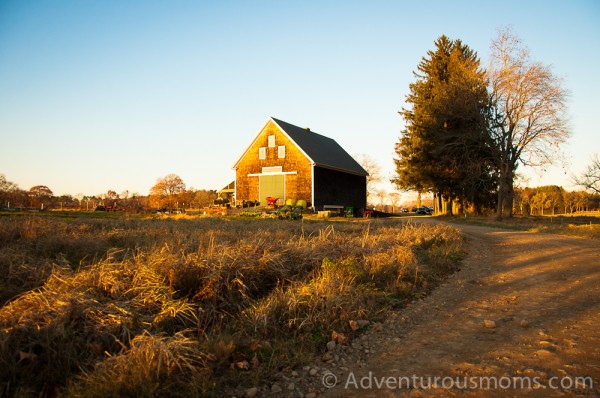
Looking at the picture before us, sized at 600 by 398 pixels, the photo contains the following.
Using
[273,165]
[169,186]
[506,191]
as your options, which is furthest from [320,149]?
[169,186]

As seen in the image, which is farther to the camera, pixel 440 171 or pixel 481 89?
pixel 440 171

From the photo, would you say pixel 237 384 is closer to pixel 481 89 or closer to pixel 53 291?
pixel 53 291

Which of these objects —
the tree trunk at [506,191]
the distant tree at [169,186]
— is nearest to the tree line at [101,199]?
the distant tree at [169,186]

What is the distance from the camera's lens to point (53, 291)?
13.7 ft

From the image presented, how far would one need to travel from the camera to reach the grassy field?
300 centimetres

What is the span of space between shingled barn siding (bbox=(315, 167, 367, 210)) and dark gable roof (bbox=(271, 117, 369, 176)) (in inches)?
26.7

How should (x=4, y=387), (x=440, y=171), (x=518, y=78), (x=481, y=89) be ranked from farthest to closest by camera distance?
(x=440, y=171) → (x=481, y=89) → (x=518, y=78) → (x=4, y=387)

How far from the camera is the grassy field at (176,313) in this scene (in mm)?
3000

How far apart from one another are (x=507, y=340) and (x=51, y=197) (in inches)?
1665

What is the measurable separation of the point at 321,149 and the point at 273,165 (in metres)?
5.63

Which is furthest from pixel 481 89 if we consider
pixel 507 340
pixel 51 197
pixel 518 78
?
pixel 51 197

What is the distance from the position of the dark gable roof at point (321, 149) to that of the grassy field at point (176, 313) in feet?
77.4

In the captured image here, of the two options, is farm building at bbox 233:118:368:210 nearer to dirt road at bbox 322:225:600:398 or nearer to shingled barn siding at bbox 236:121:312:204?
shingled barn siding at bbox 236:121:312:204

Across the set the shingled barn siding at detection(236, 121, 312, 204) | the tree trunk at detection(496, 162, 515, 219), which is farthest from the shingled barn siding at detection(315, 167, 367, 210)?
the tree trunk at detection(496, 162, 515, 219)
